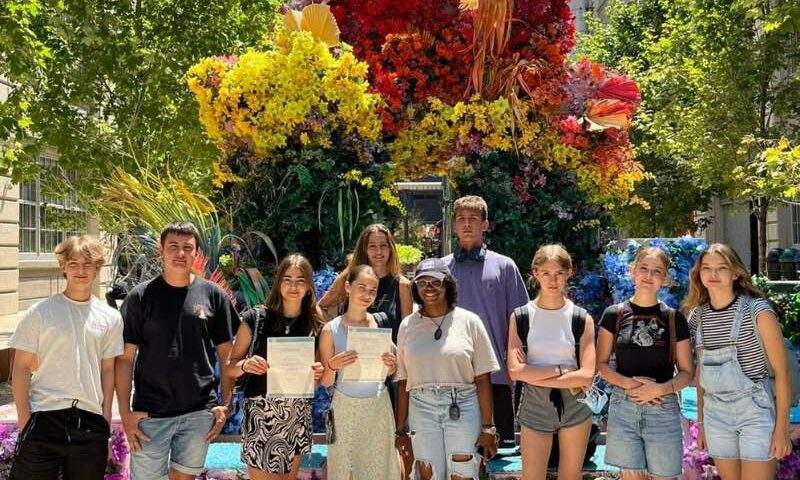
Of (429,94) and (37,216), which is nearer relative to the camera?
(429,94)

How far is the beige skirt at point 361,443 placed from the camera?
475 centimetres

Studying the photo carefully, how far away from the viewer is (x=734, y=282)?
479cm

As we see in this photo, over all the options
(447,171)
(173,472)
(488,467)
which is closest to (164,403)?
(173,472)

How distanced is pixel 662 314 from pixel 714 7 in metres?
17.0

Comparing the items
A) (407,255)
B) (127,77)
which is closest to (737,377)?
(407,255)

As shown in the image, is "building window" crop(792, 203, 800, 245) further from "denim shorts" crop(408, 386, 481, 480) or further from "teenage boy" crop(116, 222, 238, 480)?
"teenage boy" crop(116, 222, 238, 480)

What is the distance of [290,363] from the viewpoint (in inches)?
183

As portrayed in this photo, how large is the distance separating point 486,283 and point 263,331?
1.52 metres

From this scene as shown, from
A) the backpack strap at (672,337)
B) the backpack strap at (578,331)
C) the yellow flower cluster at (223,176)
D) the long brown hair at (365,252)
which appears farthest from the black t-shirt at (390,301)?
the yellow flower cluster at (223,176)

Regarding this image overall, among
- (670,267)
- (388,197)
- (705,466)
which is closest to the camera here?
(705,466)

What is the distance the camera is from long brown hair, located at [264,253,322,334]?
15.8 ft

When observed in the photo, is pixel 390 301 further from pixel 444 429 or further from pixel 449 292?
pixel 444 429

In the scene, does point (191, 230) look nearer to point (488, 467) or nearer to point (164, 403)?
point (164, 403)

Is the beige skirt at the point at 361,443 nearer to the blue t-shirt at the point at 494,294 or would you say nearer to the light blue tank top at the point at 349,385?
the light blue tank top at the point at 349,385
